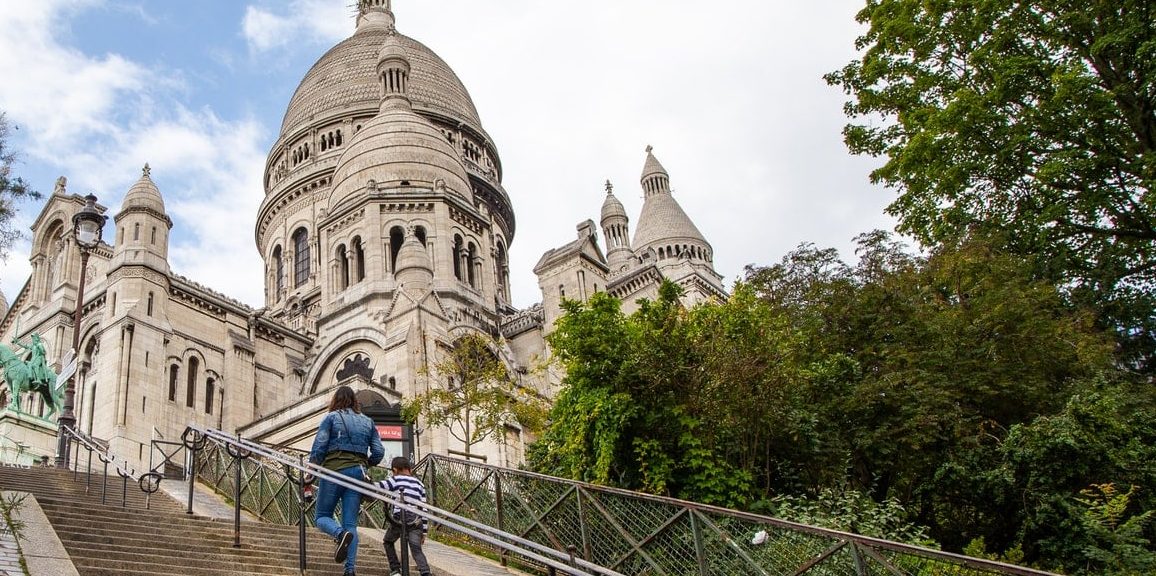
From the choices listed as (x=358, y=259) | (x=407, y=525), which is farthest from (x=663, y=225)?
(x=407, y=525)

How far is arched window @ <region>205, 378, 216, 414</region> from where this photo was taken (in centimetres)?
3239

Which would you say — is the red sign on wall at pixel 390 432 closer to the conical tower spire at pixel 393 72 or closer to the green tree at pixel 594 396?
the green tree at pixel 594 396

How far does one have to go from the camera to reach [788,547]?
Result: 927 centimetres

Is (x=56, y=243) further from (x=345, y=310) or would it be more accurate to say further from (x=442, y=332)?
(x=442, y=332)

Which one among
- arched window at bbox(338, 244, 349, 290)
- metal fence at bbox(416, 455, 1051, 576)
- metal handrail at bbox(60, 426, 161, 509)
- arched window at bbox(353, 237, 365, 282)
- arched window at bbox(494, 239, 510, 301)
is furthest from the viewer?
arched window at bbox(494, 239, 510, 301)

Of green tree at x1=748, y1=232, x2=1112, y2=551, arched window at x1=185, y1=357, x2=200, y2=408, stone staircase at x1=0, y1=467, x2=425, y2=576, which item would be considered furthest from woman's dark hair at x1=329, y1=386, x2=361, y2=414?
arched window at x1=185, y1=357, x2=200, y2=408

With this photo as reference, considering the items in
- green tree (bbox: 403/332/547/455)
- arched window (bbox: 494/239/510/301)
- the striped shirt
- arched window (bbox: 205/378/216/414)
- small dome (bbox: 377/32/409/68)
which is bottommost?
the striped shirt

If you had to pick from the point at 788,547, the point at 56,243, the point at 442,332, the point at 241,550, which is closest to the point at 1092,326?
the point at 788,547

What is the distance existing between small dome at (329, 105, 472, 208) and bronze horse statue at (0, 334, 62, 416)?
20930 millimetres

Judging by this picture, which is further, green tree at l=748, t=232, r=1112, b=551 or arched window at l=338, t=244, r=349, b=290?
arched window at l=338, t=244, r=349, b=290

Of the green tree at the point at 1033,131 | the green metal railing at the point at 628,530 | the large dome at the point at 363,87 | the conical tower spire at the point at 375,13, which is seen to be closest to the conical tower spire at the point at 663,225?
the large dome at the point at 363,87

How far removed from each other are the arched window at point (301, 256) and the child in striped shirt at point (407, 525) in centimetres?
4155

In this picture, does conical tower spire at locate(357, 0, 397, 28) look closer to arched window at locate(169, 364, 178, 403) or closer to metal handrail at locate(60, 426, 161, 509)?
arched window at locate(169, 364, 178, 403)

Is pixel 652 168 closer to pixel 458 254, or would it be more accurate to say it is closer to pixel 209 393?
pixel 458 254
